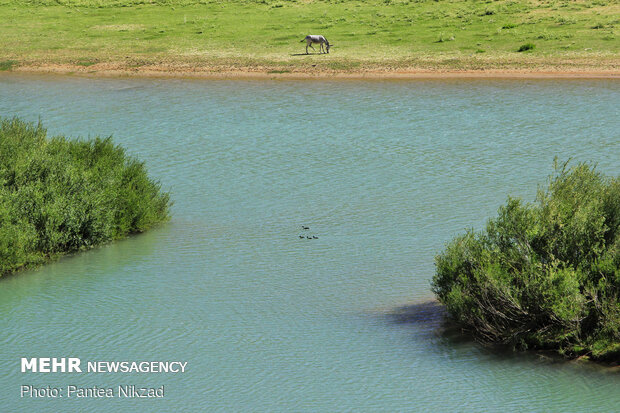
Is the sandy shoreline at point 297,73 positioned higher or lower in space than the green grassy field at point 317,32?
lower

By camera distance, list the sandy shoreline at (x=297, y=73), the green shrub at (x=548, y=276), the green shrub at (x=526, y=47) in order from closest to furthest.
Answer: the green shrub at (x=548, y=276)
the sandy shoreline at (x=297, y=73)
the green shrub at (x=526, y=47)

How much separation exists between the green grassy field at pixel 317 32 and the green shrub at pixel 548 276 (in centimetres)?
2882

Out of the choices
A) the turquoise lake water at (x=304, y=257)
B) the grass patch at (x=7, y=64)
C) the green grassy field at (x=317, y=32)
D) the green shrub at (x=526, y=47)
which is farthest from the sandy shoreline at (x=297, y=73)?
the green shrub at (x=526, y=47)

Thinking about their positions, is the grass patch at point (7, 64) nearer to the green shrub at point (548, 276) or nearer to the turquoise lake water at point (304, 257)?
the turquoise lake water at point (304, 257)

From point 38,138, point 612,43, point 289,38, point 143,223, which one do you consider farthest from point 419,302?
point 289,38

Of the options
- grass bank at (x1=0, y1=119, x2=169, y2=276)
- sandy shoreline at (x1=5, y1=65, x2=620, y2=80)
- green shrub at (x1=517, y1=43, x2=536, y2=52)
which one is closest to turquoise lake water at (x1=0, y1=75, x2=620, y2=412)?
grass bank at (x1=0, y1=119, x2=169, y2=276)

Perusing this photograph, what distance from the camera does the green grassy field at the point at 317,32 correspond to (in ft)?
146

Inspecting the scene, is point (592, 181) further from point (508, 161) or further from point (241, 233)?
point (508, 161)

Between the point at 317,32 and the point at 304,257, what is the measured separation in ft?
109

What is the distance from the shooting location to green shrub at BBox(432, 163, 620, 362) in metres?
13.8

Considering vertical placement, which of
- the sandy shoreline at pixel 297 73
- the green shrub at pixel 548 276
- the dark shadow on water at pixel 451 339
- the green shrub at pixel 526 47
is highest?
the green shrub at pixel 526 47

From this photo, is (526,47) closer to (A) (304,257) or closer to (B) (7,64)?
(B) (7,64)

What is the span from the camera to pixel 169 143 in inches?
1220

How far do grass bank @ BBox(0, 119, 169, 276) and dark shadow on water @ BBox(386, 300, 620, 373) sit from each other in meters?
7.62
